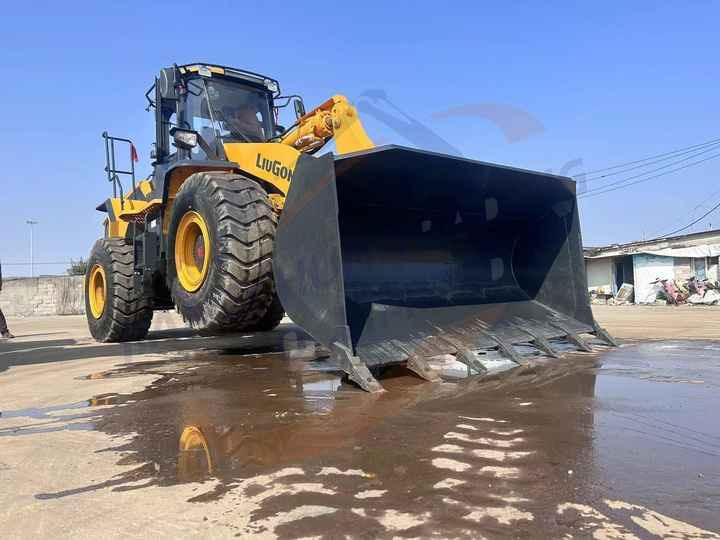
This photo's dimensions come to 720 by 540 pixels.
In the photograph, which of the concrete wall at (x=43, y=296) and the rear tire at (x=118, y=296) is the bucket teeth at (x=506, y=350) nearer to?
the rear tire at (x=118, y=296)

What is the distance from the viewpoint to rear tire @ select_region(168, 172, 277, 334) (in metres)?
4.66

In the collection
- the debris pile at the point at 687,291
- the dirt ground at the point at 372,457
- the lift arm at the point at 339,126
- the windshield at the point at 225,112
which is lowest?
the dirt ground at the point at 372,457

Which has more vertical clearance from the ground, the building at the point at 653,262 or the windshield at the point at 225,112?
the windshield at the point at 225,112

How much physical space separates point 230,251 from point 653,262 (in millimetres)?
22316

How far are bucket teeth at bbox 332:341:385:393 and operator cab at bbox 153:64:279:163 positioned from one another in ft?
9.77

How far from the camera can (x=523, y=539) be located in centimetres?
163

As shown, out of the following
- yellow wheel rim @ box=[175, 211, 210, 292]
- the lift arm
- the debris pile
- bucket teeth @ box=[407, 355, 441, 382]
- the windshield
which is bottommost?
bucket teeth @ box=[407, 355, 441, 382]

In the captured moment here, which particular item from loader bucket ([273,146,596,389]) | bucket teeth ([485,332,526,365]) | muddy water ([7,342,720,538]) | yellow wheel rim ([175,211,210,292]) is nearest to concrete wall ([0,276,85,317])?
yellow wheel rim ([175,211,210,292])

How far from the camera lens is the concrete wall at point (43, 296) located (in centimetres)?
2558

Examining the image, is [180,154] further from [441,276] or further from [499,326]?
[499,326]

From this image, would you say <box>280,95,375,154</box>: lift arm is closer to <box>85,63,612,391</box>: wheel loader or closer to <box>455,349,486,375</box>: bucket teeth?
<box>85,63,612,391</box>: wheel loader

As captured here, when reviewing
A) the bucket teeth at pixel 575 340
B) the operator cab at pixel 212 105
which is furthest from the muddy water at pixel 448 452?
the operator cab at pixel 212 105

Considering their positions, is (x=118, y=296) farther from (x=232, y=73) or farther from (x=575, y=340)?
(x=575, y=340)

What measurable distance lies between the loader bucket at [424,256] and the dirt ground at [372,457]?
0.55 m
